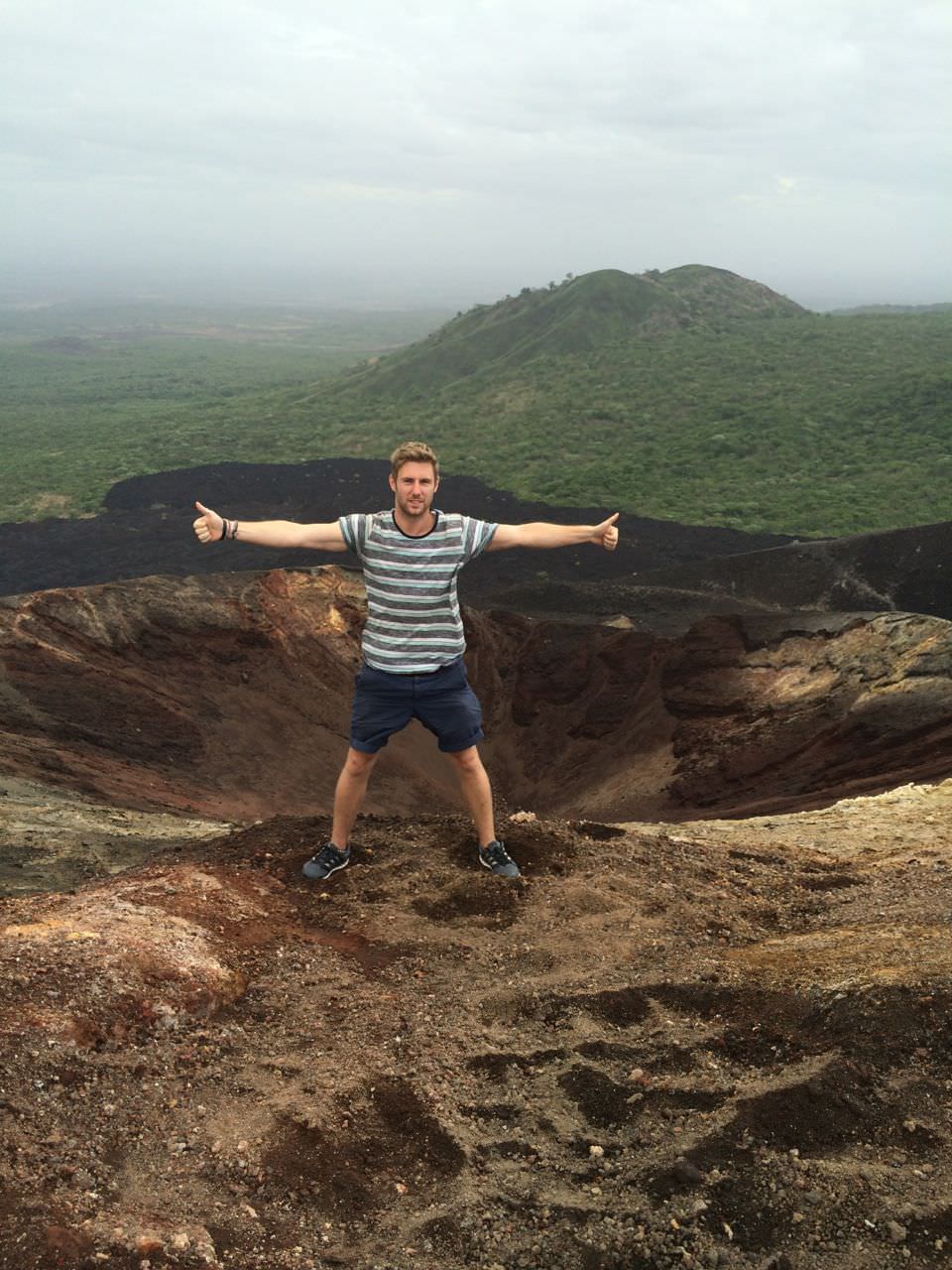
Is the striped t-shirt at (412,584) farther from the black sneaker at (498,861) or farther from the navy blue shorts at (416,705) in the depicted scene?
the black sneaker at (498,861)

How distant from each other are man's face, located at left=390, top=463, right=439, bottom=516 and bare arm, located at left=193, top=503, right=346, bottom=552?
1.18ft

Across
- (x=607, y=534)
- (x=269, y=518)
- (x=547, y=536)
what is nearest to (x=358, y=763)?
(x=547, y=536)

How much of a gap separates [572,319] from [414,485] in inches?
2543

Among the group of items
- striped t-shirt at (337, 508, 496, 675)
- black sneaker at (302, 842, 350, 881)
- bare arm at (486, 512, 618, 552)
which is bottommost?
black sneaker at (302, 842, 350, 881)

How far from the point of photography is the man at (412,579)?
4.50m

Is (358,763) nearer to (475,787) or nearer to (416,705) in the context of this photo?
(416,705)

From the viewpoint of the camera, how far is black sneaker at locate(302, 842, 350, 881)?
5.07 meters

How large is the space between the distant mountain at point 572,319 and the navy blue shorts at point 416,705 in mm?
57587

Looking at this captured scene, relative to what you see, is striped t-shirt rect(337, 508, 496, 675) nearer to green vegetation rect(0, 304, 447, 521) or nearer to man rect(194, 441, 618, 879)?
man rect(194, 441, 618, 879)

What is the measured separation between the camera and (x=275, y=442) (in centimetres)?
4953

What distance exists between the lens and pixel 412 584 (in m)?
4.54

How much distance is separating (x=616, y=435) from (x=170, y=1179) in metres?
44.5

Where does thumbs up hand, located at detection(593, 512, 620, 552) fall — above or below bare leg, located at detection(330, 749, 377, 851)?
above

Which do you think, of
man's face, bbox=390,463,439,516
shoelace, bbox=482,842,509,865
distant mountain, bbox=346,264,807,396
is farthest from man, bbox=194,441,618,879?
distant mountain, bbox=346,264,807,396
